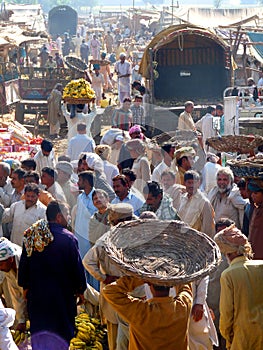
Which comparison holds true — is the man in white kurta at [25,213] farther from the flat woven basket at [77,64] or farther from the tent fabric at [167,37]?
the flat woven basket at [77,64]

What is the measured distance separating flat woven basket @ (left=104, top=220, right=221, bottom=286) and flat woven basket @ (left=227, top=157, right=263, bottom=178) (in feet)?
4.59

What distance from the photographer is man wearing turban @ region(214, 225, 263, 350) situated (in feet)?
14.5

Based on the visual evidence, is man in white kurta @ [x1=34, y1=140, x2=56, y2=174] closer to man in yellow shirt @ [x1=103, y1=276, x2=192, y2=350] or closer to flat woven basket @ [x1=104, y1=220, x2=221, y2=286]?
flat woven basket @ [x1=104, y1=220, x2=221, y2=286]

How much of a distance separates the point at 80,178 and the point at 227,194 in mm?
1416

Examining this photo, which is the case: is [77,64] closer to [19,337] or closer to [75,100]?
[75,100]

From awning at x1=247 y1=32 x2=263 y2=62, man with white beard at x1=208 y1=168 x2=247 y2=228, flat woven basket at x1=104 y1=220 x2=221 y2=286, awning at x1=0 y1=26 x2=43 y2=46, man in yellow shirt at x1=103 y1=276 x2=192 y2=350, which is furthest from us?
awning at x1=247 y1=32 x2=263 y2=62

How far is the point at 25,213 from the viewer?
6.36 metres

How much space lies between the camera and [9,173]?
7.32 meters

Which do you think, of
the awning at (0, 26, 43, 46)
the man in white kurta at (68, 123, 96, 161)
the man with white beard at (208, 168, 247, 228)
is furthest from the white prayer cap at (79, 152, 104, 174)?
the awning at (0, 26, 43, 46)

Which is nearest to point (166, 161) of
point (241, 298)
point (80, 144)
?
point (80, 144)

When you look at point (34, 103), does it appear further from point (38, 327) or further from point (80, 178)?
point (38, 327)

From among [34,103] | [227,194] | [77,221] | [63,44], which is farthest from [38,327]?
[63,44]

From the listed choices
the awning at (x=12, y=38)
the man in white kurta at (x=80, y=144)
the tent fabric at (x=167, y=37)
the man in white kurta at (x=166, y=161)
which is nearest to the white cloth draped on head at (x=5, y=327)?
the man in white kurta at (x=166, y=161)

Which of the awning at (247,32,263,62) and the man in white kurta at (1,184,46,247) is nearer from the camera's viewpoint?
the man in white kurta at (1,184,46,247)
